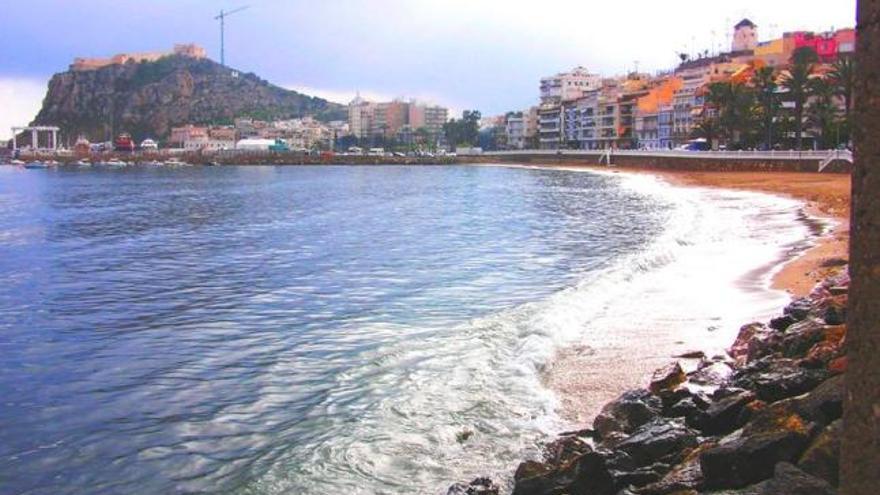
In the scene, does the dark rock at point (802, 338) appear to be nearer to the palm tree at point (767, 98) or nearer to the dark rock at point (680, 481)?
the dark rock at point (680, 481)

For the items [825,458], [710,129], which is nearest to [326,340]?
[825,458]

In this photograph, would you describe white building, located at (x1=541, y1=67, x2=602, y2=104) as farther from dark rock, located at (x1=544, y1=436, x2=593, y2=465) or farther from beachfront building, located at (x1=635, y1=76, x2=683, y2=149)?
dark rock, located at (x1=544, y1=436, x2=593, y2=465)

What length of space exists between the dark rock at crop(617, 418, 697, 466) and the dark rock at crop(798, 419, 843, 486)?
5.39 ft

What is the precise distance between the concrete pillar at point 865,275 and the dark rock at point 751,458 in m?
2.29

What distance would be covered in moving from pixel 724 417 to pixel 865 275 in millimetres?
4733

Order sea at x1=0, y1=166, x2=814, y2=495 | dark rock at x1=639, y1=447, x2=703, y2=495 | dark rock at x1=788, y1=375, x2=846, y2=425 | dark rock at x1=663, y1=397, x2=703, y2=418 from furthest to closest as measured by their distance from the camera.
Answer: sea at x1=0, y1=166, x2=814, y2=495 < dark rock at x1=663, y1=397, x2=703, y2=418 < dark rock at x1=788, y1=375, x2=846, y2=425 < dark rock at x1=639, y1=447, x2=703, y2=495

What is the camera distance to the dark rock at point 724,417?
7.73m

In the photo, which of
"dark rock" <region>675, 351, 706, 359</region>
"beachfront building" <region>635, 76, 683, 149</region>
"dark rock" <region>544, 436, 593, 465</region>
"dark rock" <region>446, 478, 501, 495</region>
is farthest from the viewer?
"beachfront building" <region>635, 76, 683, 149</region>

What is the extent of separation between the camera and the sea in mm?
8461

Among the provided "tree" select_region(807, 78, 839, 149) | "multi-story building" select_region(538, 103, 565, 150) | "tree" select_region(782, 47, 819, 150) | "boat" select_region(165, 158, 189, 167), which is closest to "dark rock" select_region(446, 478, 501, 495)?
"tree" select_region(807, 78, 839, 149)

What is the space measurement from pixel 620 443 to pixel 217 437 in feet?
14.3

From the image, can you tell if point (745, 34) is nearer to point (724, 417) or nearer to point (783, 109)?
point (783, 109)

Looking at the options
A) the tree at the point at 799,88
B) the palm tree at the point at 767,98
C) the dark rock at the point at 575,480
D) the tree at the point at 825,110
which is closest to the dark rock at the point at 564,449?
the dark rock at the point at 575,480

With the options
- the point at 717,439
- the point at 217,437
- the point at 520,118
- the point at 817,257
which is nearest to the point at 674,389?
the point at 717,439
